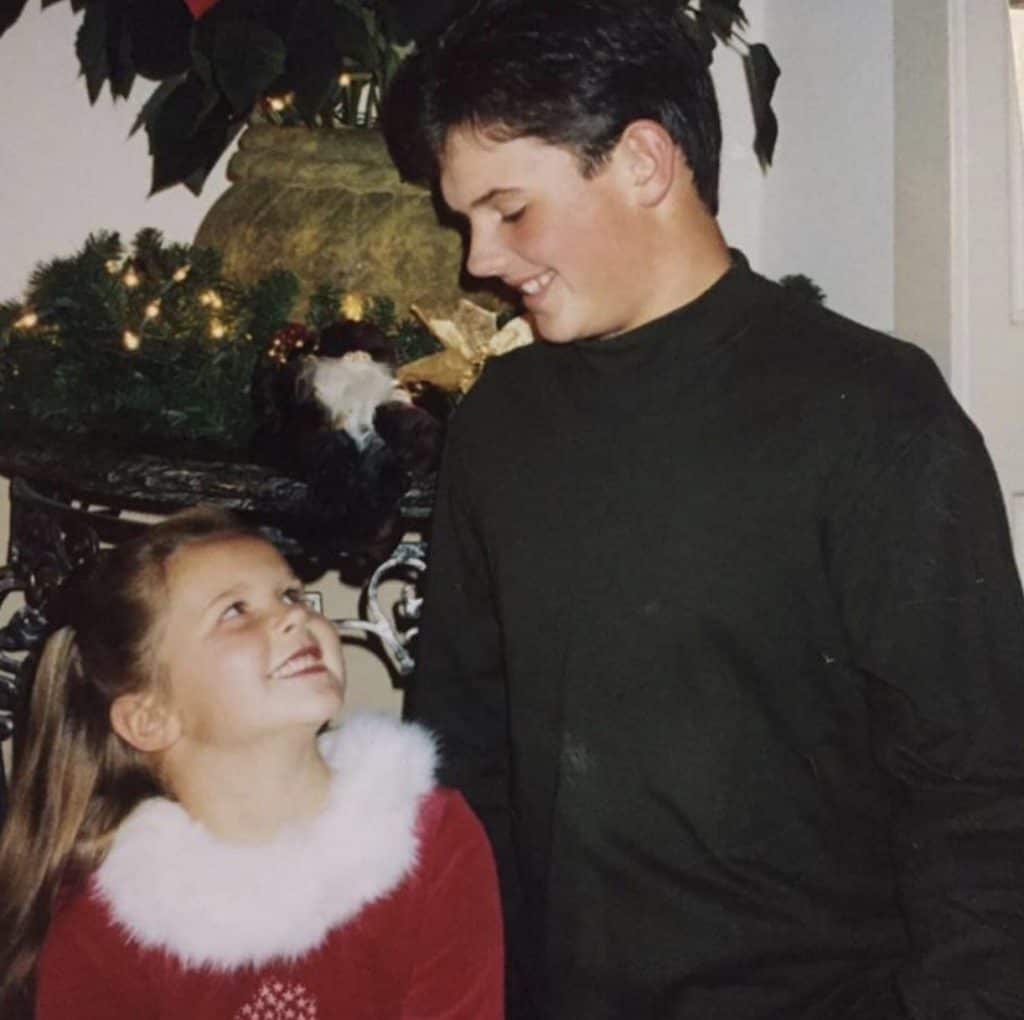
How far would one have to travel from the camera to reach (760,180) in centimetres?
221

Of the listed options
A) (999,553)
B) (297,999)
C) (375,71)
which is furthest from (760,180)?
(297,999)

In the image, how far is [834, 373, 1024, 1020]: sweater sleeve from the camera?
0.88 meters

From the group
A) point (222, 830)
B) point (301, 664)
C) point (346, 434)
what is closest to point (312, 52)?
point (346, 434)

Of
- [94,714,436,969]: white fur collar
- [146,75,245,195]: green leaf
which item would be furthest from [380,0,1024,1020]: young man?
[146,75,245,195]: green leaf

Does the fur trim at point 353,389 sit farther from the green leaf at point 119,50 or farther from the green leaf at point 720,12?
the green leaf at point 720,12

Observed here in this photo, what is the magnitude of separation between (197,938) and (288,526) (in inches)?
14.3

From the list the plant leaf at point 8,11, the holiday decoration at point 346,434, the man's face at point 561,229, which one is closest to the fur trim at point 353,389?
the holiday decoration at point 346,434

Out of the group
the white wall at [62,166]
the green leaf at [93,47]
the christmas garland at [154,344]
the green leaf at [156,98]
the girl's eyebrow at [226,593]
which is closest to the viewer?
the girl's eyebrow at [226,593]

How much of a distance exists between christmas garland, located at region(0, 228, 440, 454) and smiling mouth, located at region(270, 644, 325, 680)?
0.26 meters

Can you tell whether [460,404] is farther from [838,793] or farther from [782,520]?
[838,793]

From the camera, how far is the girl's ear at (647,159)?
1.03m

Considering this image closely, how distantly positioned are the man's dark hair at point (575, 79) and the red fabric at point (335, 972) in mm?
581

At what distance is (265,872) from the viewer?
1.08 meters

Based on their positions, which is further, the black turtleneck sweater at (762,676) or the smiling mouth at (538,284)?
the smiling mouth at (538,284)
